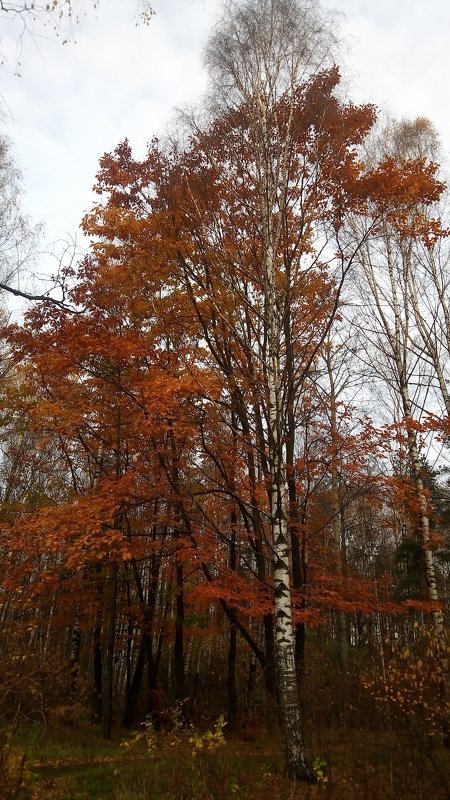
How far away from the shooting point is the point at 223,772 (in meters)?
5.27

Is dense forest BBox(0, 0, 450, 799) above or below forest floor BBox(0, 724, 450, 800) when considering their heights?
above

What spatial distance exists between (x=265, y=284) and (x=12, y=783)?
19.5ft

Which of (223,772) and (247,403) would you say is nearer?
(223,772)

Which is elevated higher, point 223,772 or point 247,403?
point 247,403

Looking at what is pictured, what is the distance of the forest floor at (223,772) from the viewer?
5.05 m

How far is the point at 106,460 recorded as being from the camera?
12.3m

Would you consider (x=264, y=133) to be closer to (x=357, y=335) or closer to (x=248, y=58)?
(x=248, y=58)

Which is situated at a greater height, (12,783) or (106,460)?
(106,460)

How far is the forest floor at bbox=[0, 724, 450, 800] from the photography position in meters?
5.05

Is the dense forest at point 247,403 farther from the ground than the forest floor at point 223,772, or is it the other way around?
the dense forest at point 247,403

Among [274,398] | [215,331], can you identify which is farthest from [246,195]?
[274,398]

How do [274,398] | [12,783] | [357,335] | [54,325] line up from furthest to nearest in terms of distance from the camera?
[357,335]
[54,325]
[274,398]
[12,783]

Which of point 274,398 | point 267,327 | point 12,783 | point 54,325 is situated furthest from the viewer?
point 54,325

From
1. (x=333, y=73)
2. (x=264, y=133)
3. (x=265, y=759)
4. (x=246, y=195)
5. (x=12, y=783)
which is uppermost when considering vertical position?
(x=333, y=73)
